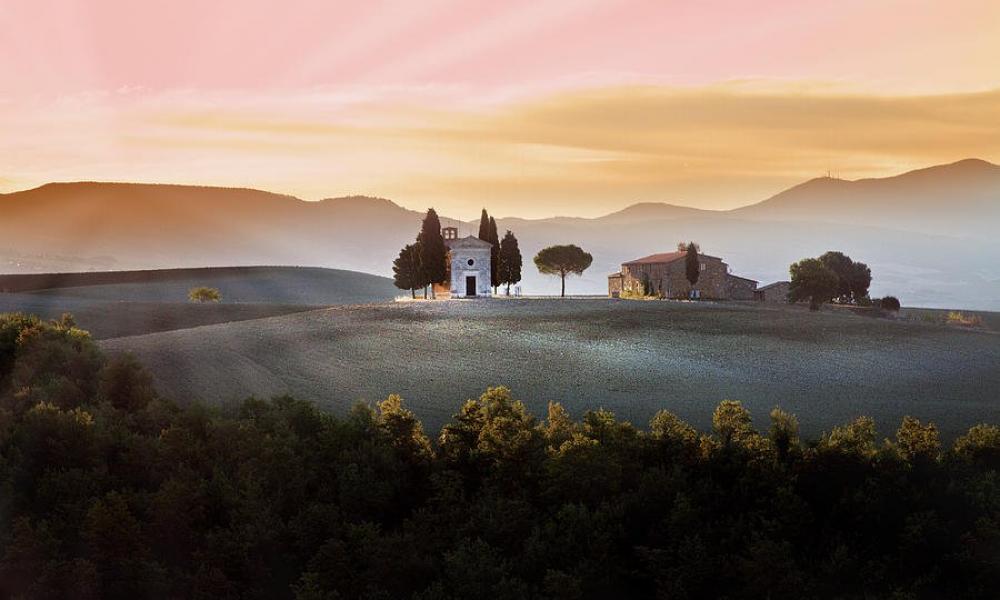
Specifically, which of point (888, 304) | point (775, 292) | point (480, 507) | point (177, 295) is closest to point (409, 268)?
point (775, 292)

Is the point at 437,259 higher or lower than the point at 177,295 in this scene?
higher

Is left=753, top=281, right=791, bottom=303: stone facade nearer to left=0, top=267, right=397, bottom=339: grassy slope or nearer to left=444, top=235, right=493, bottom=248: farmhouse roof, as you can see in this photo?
left=444, top=235, right=493, bottom=248: farmhouse roof

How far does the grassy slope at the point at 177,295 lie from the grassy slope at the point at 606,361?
1065 centimetres

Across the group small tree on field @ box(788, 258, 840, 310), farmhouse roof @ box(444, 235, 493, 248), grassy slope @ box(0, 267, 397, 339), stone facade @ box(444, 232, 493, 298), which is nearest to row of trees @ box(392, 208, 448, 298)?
stone facade @ box(444, 232, 493, 298)

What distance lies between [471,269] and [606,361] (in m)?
39.5

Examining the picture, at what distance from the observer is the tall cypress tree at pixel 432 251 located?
Answer: 318 ft

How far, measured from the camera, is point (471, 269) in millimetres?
96000

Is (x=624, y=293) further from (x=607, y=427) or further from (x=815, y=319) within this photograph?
(x=607, y=427)

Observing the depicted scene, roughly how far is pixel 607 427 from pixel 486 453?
502cm

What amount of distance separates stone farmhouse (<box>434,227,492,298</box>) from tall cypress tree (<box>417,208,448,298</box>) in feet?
5.09

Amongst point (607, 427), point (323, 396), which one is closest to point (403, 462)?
point (607, 427)

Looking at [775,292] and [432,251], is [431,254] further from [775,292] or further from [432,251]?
[775,292]

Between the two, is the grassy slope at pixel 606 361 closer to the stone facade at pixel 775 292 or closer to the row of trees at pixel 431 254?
the row of trees at pixel 431 254

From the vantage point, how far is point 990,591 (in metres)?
30.3
